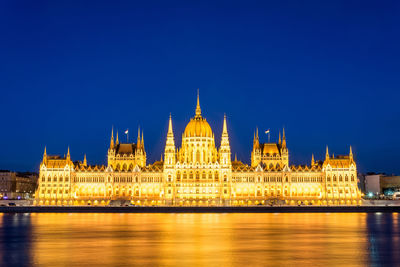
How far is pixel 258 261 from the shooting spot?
39.4 meters

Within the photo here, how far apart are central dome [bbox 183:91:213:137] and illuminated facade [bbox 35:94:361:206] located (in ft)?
1.33

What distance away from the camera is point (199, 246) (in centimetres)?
4853

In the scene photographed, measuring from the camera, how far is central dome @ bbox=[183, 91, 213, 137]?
154500 millimetres

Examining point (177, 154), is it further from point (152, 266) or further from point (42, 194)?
point (152, 266)

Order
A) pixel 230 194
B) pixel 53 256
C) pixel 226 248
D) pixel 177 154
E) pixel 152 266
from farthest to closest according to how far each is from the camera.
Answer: pixel 177 154 → pixel 230 194 → pixel 226 248 → pixel 53 256 → pixel 152 266

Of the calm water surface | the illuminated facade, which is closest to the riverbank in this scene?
the illuminated facade

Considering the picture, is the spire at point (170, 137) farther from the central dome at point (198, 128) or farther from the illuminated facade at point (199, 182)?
the central dome at point (198, 128)

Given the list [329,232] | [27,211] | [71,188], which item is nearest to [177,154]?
[71,188]

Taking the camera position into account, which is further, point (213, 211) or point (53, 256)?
point (213, 211)

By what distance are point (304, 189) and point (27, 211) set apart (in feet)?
241

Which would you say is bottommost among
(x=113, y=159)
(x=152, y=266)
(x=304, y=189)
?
(x=152, y=266)

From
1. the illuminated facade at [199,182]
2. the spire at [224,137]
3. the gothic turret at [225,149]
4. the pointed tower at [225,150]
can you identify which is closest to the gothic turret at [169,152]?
the illuminated facade at [199,182]

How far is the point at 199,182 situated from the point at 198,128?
1718 centimetres

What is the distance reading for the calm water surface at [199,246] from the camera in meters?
39.5
